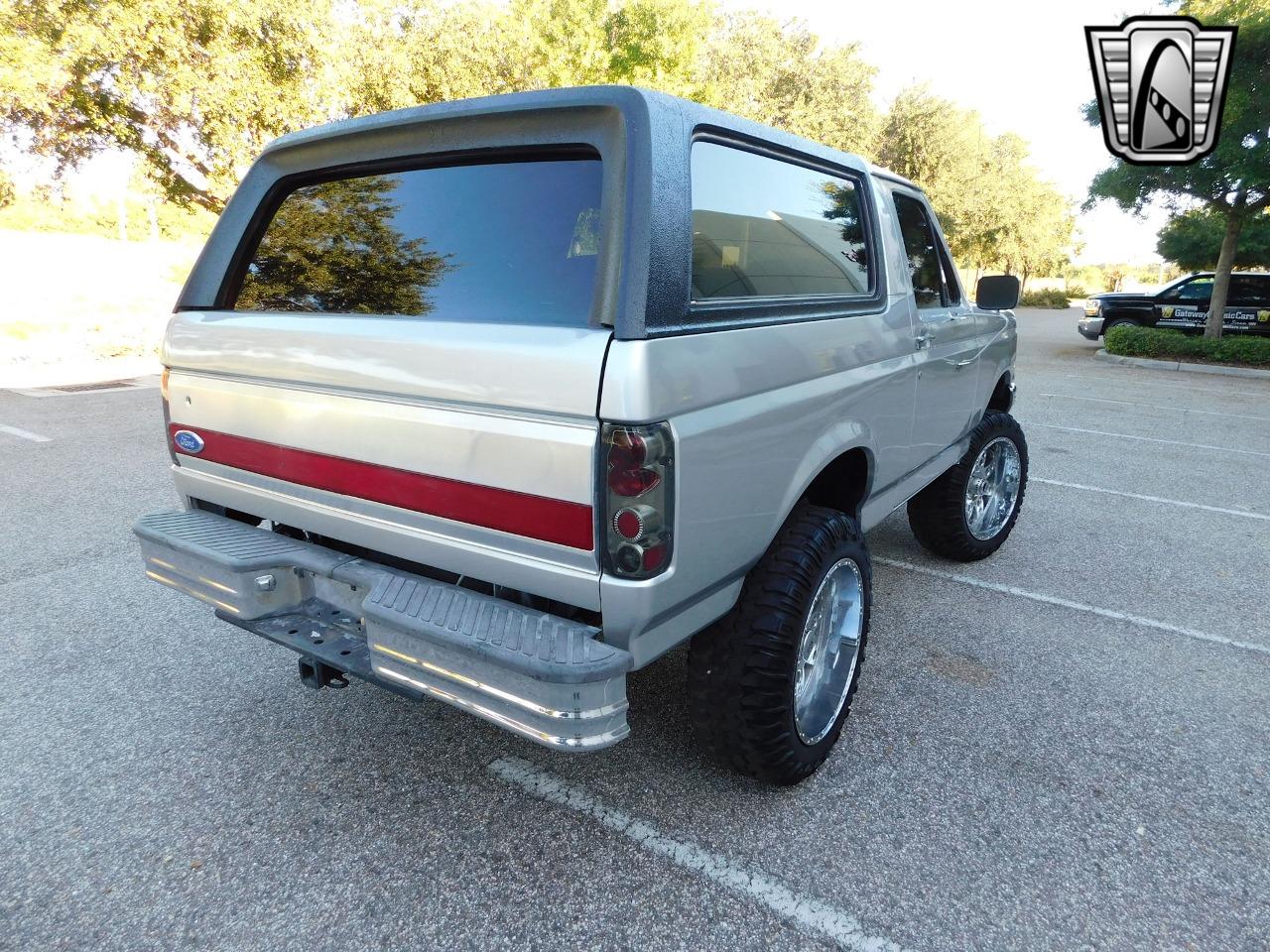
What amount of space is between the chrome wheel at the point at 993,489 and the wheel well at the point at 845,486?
1.70 metres

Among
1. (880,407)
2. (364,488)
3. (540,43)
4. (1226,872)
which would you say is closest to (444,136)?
(364,488)

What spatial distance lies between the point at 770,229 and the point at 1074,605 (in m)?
2.80

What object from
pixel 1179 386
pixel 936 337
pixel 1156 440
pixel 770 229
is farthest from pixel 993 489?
pixel 1179 386

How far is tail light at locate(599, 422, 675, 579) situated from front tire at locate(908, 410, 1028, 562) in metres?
2.81

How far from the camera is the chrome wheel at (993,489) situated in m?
4.44

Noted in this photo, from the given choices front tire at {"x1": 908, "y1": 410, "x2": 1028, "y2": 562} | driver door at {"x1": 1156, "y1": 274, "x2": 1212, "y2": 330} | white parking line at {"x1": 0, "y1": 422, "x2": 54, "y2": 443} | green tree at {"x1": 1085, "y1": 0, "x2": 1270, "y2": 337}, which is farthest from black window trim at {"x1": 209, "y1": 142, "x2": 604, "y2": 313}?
driver door at {"x1": 1156, "y1": 274, "x2": 1212, "y2": 330}

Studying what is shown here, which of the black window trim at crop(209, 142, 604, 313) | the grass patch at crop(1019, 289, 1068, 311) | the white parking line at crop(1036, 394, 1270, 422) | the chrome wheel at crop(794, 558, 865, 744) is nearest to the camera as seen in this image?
the black window trim at crop(209, 142, 604, 313)

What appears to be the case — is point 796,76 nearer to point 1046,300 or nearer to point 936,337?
point 1046,300

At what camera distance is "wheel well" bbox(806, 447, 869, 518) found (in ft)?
9.40

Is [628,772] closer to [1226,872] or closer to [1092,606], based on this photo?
[1226,872]

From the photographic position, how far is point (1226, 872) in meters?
2.21

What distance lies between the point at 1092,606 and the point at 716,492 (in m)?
3.01

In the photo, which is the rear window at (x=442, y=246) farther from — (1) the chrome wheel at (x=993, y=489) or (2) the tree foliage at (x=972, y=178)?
(2) the tree foliage at (x=972, y=178)

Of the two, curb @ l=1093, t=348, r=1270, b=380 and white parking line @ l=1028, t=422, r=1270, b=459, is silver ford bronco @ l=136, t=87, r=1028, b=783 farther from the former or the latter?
curb @ l=1093, t=348, r=1270, b=380
